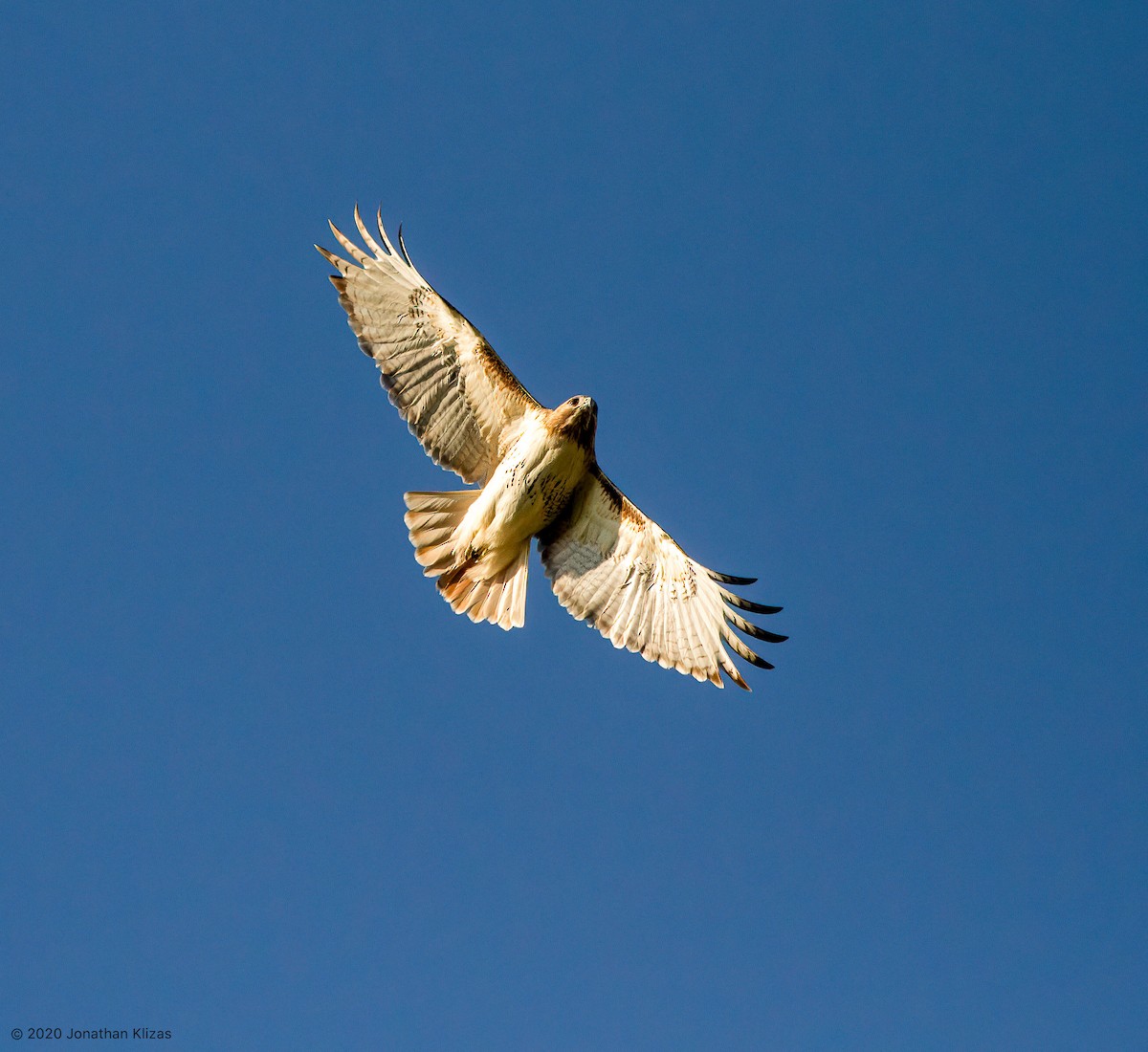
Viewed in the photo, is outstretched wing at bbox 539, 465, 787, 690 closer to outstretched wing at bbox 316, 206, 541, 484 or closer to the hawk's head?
the hawk's head

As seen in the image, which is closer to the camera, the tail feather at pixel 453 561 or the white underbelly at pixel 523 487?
the white underbelly at pixel 523 487

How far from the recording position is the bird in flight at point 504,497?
11.3m

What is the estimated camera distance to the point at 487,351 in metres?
11.3

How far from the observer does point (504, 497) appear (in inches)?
445

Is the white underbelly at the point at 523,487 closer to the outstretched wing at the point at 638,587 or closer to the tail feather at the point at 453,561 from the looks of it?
the tail feather at the point at 453,561

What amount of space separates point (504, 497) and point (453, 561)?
2.46 ft

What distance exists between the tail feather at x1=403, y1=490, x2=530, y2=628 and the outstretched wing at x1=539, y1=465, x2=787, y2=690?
1.92ft

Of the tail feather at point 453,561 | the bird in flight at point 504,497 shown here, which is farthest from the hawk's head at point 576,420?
the tail feather at point 453,561

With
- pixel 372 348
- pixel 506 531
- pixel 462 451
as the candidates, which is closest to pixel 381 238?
pixel 372 348

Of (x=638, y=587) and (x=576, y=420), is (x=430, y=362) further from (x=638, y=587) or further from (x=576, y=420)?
(x=638, y=587)

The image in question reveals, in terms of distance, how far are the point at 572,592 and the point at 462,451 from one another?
1616 millimetres

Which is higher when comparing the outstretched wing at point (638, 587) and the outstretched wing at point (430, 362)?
the outstretched wing at point (430, 362)

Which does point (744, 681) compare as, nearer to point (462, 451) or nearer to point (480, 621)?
point (480, 621)

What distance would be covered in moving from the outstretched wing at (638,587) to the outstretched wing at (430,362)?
0.97 meters
